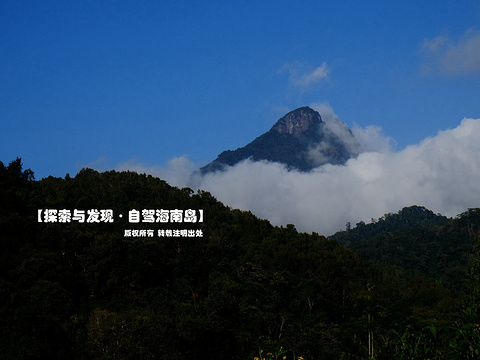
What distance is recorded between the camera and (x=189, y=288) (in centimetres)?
5134

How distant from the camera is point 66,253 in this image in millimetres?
51438

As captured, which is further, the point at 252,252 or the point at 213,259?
the point at 252,252

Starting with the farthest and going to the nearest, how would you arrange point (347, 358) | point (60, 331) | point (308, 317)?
1. point (308, 317)
2. point (60, 331)
3. point (347, 358)

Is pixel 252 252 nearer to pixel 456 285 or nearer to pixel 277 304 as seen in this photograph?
pixel 277 304

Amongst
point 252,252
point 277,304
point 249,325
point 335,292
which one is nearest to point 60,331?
point 249,325

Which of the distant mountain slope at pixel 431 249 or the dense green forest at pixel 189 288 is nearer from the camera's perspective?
the dense green forest at pixel 189 288

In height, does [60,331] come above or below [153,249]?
below

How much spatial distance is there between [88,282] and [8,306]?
42.4 feet

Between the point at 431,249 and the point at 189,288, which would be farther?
the point at 431,249

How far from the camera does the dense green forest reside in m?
20.0

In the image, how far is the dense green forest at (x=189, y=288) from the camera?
65.5 feet

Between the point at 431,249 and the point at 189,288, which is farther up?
the point at 431,249

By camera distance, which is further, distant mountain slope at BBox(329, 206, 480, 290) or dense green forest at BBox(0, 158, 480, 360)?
distant mountain slope at BBox(329, 206, 480, 290)

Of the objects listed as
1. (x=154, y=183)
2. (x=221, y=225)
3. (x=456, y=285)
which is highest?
(x=154, y=183)
